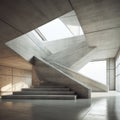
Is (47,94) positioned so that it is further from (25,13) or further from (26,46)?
(26,46)

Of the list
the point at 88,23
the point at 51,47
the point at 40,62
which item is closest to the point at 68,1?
the point at 88,23

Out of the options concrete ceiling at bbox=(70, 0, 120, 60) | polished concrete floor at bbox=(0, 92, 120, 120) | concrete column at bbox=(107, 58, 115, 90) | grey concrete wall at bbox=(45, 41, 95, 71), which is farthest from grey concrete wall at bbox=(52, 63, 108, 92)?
polished concrete floor at bbox=(0, 92, 120, 120)

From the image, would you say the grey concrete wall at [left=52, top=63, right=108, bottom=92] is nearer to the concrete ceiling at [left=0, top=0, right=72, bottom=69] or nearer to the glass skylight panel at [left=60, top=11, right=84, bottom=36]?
the glass skylight panel at [left=60, top=11, right=84, bottom=36]

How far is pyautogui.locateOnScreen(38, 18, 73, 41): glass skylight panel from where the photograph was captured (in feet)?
57.5

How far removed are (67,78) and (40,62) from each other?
105 inches

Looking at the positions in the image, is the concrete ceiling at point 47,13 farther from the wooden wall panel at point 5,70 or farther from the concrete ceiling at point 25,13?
the wooden wall panel at point 5,70

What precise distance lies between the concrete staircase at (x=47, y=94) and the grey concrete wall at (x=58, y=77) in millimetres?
319

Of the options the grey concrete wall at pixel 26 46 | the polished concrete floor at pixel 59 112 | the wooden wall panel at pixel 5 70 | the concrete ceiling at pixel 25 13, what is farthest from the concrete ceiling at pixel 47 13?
the wooden wall panel at pixel 5 70

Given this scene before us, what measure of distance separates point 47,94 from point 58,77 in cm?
170

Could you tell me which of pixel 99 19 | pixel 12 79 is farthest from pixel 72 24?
pixel 99 19

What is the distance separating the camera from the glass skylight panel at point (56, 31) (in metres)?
17.5

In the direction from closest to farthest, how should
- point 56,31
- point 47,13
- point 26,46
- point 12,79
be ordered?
1. point 47,13
2. point 26,46
3. point 12,79
4. point 56,31

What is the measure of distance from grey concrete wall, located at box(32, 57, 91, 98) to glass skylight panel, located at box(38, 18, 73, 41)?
265 inches

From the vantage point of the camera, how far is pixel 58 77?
391 inches
